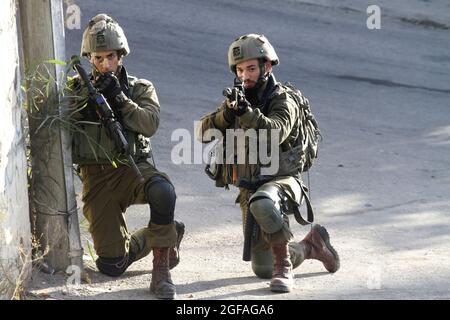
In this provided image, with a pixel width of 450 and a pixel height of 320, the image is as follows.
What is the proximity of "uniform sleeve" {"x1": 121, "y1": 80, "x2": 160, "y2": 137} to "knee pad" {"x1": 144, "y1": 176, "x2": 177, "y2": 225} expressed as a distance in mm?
338

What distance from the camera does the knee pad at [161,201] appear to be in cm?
642

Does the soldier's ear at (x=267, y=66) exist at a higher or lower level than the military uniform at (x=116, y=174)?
higher

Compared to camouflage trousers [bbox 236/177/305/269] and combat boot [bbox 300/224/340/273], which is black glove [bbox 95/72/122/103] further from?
combat boot [bbox 300/224/340/273]

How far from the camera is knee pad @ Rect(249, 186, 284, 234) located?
257 inches

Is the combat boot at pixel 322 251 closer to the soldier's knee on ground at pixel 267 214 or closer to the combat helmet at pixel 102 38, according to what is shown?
the soldier's knee on ground at pixel 267 214

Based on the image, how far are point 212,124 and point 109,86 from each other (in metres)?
0.78

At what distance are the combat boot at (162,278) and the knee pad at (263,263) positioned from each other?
763 mm

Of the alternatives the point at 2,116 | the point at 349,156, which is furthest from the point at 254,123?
the point at 349,156

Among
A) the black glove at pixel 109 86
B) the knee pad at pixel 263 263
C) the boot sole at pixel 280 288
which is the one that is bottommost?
the boot sole at pixel 280 288

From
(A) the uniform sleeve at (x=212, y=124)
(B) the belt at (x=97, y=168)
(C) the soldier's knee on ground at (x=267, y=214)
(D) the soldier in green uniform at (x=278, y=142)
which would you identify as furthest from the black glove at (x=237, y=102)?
(B) the belt at (x=97, y=168)

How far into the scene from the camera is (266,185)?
6.78 metres

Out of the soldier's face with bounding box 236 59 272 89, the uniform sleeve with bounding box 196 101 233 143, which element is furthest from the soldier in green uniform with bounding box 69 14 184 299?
the soldier's face with bounding box 236 59 272 89
